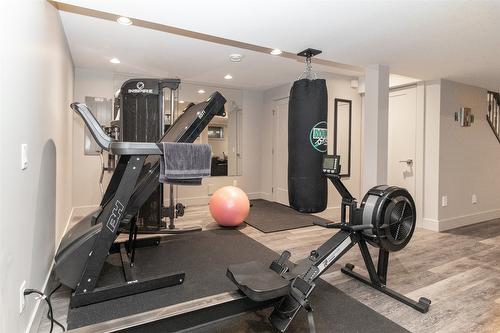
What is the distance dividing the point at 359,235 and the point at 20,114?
223cm

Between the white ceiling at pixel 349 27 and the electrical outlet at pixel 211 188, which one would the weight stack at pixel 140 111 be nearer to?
the white ceiling at pixel 349 27

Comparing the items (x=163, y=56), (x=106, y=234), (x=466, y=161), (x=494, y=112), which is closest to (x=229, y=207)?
(x=106, y=234)

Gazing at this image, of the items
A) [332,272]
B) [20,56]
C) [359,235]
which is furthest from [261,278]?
[20,56]

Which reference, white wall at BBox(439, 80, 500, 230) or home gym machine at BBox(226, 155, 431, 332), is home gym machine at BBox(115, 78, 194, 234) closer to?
home gym machine at BBox(226, 155, 431, 332)

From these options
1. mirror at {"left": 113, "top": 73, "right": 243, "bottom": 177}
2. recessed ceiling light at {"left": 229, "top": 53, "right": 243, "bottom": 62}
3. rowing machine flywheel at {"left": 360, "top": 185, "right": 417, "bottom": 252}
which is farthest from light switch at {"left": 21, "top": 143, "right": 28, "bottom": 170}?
mirror at {"left": 113, "top": 73, "right": 243, "bottom": 177}

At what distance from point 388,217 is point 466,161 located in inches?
125

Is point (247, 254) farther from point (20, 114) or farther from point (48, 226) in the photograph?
point (20, 114)

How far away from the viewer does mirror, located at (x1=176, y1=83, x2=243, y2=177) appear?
5.52 meters

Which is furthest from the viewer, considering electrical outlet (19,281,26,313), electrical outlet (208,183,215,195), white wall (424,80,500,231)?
electrical outlet (208,183,215,195)

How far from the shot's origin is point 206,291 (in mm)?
2248

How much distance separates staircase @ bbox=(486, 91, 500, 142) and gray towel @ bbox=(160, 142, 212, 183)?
4866 millimetres

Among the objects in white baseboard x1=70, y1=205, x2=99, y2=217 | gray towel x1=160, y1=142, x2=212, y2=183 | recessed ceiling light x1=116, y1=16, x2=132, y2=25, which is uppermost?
recessed ceiling light x1=116, y1=16, x2=132, y2=25

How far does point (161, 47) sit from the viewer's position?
3.38 m

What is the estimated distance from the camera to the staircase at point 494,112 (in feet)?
15.5
